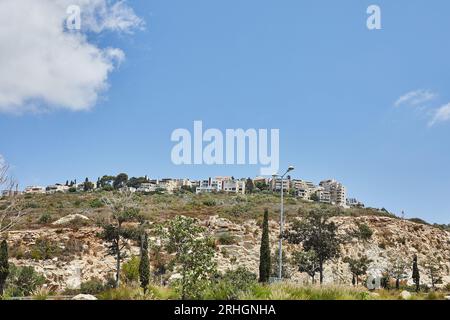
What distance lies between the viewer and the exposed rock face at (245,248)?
32688 millimetres

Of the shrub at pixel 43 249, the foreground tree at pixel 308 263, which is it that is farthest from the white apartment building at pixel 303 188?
the shrub at pixel 43 249

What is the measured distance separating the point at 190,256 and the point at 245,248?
87.7ft

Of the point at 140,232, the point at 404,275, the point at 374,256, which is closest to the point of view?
the point at 140,232

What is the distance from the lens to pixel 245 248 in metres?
40.4

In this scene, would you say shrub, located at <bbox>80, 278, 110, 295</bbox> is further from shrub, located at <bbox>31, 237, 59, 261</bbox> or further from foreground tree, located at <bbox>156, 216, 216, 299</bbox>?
foreground tree, located at <bbox>156, 216, 216, 299</bbox>

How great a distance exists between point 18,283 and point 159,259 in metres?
11.7

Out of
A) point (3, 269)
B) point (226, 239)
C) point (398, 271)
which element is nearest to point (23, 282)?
point (3, 269)

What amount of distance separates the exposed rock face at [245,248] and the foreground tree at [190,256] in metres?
14.0

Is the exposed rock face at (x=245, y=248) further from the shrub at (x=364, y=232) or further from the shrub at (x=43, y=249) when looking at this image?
the shrub at (x=364, y=232)

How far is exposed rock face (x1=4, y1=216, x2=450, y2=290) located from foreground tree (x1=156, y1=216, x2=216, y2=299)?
14.0 m

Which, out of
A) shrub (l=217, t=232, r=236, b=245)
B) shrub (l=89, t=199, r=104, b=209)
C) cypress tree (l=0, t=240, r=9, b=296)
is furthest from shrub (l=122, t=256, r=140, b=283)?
shrub (l=89, t=199, r=104, b=209)
